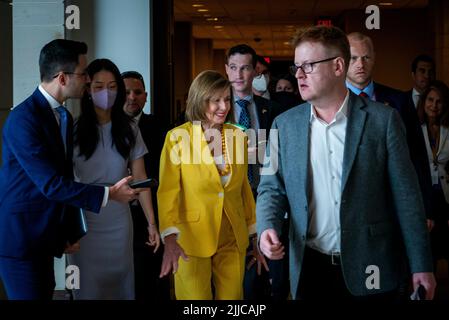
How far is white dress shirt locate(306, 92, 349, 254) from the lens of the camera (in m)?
2.71

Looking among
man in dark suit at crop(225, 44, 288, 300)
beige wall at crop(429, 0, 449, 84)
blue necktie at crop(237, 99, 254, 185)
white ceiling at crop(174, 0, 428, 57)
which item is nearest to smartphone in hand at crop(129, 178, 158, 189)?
man in dark suit at crop(225, 44, 288, 300)

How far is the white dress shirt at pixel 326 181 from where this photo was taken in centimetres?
271

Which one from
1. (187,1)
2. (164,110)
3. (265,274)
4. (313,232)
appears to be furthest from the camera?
(187,1)

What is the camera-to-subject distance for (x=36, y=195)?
3256 millimetres

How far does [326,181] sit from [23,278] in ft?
4.77

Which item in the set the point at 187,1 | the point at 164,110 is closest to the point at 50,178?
the point at 164,110

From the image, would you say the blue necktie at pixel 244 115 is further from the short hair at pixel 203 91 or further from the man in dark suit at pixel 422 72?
the man in dark suit at pixel 422 72

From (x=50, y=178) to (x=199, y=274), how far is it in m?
0.97

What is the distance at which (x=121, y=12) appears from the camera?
6.55 m

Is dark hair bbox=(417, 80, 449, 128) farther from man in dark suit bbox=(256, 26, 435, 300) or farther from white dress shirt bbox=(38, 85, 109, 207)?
white dress shirt bbox=(38, 85, 109, 207)

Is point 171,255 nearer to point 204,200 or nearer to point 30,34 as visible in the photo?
point 204,200

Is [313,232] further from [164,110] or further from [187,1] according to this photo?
[187,1]

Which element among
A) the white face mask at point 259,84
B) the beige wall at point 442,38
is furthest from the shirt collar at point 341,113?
the beige wall at point 442,38

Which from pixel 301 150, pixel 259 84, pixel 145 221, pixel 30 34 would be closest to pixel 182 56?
pixel 30 34
